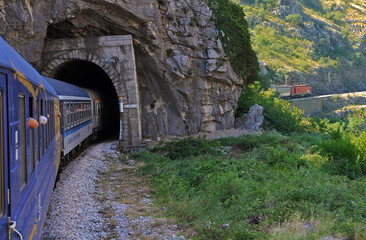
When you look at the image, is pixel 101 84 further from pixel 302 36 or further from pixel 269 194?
pixel 302 36

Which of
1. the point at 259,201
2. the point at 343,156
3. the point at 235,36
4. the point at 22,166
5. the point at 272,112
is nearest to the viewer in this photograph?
the point at 22,166

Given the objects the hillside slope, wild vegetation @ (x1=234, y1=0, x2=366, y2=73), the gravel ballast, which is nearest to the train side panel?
the gravel ballast

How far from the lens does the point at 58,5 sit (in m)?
18.6

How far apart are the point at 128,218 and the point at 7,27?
1342cm

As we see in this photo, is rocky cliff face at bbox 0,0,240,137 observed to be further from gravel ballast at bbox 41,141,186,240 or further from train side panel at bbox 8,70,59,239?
train side panel at bbox 8,70,59,239

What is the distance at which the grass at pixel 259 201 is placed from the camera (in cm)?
648

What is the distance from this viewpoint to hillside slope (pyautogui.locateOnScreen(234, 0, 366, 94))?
265ft

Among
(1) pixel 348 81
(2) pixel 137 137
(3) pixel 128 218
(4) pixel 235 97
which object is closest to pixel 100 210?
(3) pixel 128 218

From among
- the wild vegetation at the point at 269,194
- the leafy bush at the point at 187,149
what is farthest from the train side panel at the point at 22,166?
the leafy bush at the point at 187,149

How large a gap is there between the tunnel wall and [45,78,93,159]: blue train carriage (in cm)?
259

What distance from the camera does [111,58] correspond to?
2059cm

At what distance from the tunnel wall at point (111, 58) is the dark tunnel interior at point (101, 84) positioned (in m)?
4.44

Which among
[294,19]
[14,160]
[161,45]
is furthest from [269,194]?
[294,19]

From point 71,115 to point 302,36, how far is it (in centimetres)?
8984
